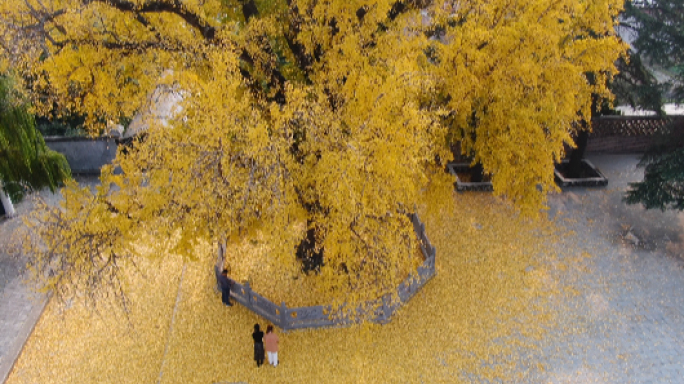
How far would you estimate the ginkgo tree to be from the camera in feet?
28.6

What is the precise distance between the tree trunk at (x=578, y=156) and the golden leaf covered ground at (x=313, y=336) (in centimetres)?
504

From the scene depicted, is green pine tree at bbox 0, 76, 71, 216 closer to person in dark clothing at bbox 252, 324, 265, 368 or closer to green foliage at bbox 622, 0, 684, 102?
person in dark clothing at bbox 252, 324, 265, 368

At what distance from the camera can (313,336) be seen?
35.4ft

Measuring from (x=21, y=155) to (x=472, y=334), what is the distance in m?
12.0

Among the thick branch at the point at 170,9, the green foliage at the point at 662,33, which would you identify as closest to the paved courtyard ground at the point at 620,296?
the green foliage at the point at 662,33

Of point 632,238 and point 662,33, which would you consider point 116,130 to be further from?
point 662,33

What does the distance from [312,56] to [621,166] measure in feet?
42.6

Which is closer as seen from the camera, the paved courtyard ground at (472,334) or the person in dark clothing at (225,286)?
the paved courtyard ground at (472,334)

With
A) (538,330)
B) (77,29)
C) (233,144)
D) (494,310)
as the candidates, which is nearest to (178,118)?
(233,144)

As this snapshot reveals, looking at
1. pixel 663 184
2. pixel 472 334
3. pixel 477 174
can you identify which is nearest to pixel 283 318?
pixel 472 334

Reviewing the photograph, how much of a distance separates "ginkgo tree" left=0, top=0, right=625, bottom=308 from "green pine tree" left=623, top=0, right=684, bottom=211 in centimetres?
310

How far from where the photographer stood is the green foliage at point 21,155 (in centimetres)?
1176

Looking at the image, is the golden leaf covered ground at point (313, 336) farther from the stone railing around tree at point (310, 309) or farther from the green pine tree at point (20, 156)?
the green pine tree at point (20, 156)

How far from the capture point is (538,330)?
10922 mm
